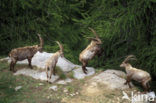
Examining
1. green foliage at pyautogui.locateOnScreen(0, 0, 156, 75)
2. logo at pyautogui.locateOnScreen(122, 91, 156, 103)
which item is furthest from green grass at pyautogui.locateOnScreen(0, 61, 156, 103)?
green foliage at pyautogui.locateOnScreen(0, 0, 156, 75)

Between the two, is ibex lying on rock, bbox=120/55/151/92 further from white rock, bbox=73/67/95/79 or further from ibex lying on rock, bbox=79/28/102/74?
white rock, bbox=73/67/95/79

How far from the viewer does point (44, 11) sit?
13.1 meters

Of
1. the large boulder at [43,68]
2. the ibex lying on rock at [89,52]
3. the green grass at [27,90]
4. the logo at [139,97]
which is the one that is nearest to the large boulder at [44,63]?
the large boulder at [43,68]

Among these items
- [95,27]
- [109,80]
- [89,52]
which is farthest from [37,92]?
[95,27]

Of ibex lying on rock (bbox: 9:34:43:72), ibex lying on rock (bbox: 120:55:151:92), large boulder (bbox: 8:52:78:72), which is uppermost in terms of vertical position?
ibex lying on rock (bbox: 9:34:43:72)

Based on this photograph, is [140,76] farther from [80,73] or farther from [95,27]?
[95,27]

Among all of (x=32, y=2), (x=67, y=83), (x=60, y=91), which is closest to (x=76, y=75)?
(x=67, y=83)

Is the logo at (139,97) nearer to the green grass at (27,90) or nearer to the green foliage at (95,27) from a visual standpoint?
the green grass at (27,90)

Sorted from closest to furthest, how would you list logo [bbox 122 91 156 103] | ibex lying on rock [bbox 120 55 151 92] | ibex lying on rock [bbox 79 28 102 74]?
logo [bbox 122 91 156 103]
ibex lying on rock [bbox 120 55 151 92]
ibex lying on rock [bbox 79 28 102 74]

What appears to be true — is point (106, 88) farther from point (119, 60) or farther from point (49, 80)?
point (119, 60)

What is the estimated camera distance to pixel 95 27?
1045 cm

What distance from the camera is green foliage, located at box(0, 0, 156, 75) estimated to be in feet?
30.7

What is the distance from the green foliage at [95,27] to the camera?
30.7ft

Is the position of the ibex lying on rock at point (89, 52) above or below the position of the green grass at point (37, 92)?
above
